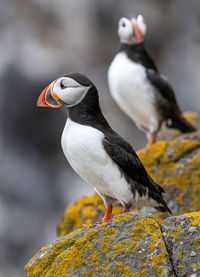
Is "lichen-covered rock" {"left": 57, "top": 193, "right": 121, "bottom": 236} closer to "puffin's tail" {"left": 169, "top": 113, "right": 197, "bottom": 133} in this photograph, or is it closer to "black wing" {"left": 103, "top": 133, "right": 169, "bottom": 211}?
"black wing" {"left": 103, "top": 133, "right": 169, "bottom": 211}

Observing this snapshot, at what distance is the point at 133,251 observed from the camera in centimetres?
339

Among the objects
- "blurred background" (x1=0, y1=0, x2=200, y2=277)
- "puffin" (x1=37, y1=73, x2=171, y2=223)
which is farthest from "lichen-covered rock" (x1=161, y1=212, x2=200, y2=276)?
"blurred background" (x1=0, y1=0, x2=200, y2=277)

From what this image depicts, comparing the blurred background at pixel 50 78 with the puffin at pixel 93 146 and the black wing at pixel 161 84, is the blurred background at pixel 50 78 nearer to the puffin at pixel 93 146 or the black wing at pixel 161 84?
the black wing at pixel 161 84

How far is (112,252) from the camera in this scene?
135 inches

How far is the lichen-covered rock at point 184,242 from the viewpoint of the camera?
3291mm

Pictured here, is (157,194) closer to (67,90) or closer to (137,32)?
(67,90)

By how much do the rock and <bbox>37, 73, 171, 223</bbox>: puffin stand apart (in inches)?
20.7

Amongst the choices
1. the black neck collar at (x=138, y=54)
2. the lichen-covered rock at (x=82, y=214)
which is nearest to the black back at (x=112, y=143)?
the lichen-covered rock at (x=82, y=214)

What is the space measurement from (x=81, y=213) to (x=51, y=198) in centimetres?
501

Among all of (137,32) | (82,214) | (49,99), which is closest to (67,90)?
(49,99)

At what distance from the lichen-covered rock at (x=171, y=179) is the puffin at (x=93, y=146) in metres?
1.20

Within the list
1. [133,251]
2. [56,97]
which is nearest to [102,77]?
[56,97]

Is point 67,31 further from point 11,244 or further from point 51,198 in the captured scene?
point 11,244

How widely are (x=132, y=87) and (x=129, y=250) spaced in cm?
440
